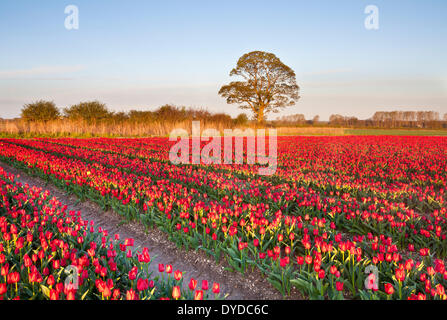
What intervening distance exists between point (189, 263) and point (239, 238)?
84 centimetres

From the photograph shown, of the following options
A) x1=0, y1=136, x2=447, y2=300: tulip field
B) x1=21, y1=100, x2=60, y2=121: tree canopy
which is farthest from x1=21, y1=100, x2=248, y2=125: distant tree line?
x1=0, y1=136, x2=447, y2=300: tulip field

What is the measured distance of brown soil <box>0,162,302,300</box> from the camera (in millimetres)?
3307

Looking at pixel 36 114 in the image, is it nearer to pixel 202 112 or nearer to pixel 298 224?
pixel 202 112

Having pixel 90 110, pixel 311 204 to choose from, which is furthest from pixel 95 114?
pixel 311 204

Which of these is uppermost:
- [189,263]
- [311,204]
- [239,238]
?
[311,204]

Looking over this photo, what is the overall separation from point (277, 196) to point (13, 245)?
14.4 ft

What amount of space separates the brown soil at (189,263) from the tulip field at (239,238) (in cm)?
11

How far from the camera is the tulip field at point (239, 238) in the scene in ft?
9.00

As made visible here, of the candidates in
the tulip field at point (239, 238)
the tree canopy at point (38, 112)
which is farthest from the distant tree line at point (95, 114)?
the tulip field at point (239, 238)

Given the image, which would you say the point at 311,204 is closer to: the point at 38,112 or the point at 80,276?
the point at 80,276

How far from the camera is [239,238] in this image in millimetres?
3893

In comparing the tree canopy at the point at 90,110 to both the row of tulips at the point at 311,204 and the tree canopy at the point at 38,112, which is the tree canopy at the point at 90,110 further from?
the row of tulips at the point at 311,204
